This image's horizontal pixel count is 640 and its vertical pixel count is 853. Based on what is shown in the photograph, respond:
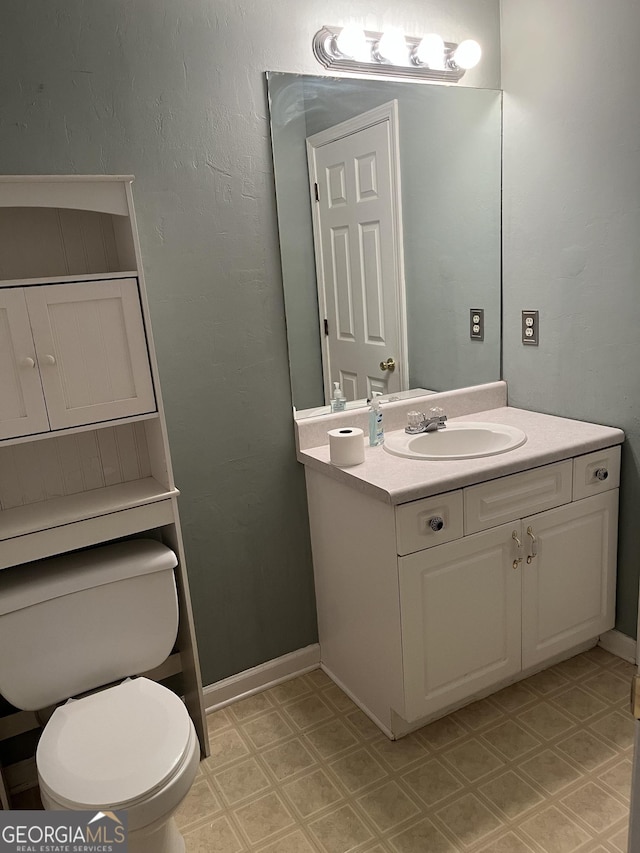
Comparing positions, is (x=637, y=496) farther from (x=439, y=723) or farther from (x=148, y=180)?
(x=148, y=180)

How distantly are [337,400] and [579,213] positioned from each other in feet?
3.37

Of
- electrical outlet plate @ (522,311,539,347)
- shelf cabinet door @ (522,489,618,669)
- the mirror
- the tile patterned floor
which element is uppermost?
the mirror

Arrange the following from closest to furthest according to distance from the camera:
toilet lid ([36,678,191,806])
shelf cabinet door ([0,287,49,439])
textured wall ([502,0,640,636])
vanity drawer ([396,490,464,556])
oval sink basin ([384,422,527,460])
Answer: toilet lid ([36,678,191,806]) → shelf cabinet door ([0,287,49,439]) → vanity drawer ([396,490,464,556]) → textured wall ([502,0,640,636]) → oval sink basin ([384,422,527,460])

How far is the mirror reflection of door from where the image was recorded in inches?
86.9

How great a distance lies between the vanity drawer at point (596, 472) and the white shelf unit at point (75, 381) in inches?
50.8

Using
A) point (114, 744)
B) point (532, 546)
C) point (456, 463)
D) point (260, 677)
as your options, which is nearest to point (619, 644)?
Answer: point (532, 546)

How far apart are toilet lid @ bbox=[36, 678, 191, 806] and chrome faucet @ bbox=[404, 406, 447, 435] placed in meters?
1.18

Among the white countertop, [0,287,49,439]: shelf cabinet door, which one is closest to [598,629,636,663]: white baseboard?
the white countertop

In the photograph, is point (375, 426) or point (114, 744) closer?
point (114, 744)

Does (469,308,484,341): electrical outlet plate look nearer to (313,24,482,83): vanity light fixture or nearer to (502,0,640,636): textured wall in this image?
(502,0,640,636): textured wall

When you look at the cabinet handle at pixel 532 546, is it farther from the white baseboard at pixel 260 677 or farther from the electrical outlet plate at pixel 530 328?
the white baseboard at pixel 260 677

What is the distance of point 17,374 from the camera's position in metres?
1.66

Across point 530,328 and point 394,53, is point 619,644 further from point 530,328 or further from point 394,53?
point 394,53

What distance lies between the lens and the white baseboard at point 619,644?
2395 mm
